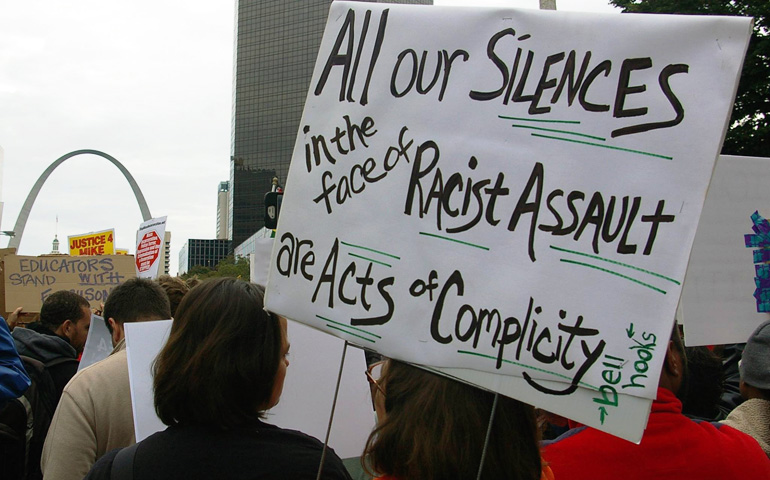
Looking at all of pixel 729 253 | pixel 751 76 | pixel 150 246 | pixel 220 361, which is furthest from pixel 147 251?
pixel 751 76

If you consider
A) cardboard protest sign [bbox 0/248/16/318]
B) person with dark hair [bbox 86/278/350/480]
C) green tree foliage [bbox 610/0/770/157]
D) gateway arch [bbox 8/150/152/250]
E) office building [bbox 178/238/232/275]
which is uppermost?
green tree foliage [bbox 610/0/770/157]

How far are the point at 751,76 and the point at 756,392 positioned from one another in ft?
56.0

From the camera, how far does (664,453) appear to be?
1909 millimetres

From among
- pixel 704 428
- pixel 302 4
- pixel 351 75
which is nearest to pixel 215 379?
pixel 351 75

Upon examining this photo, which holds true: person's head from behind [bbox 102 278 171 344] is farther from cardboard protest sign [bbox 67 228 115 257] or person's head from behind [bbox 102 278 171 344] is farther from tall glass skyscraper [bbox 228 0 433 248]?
tall glass skyscraper [bbox 228 0 433 248]

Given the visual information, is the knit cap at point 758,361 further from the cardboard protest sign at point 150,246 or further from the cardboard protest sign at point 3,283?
the cardboard protest sign at point 3,283

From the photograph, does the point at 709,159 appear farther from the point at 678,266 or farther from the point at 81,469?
the point at 81,469

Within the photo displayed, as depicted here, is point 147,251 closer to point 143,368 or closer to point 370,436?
point 143,368

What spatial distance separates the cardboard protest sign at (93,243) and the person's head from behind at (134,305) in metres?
9.97

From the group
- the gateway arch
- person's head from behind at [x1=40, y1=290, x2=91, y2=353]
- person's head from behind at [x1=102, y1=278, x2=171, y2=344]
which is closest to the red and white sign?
person's head from behind at [x1=40, y1=290, x2=91, y2=353]

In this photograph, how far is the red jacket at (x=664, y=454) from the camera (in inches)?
74.8

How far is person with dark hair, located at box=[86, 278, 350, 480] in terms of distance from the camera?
5.42ft

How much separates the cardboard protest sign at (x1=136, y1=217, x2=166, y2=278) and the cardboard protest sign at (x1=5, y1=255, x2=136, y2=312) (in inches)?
14.2

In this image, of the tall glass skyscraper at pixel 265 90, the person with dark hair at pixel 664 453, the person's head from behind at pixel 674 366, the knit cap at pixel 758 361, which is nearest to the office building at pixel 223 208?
the tall glass skyscraper at pixel 265 90
